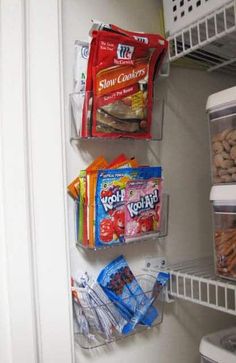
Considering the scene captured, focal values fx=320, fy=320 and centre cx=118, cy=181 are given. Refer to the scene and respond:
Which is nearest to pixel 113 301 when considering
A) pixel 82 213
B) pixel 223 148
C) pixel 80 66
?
pixel 82 213

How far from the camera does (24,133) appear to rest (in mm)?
708

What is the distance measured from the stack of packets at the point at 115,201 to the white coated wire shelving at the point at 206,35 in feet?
1.15

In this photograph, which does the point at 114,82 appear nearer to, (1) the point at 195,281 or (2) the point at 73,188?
(2) the point at 73,188

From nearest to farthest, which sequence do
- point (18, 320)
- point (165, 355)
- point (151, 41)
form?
1. point (18, 320)
2. point (151, 41)
3. point (165, 355)

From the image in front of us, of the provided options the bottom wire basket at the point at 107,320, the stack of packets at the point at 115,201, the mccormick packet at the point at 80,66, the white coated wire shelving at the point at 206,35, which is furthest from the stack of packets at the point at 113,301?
the white coated wire shelving at the point at 206,35

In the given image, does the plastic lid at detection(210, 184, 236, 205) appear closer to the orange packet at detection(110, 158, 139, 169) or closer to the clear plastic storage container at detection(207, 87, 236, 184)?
the clear plastic storage container at detection(207, 87, 236, 184)

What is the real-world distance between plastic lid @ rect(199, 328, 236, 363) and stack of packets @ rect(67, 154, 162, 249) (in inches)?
12.0

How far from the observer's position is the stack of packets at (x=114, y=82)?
0.75 meters

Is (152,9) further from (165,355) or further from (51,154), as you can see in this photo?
(165,355)

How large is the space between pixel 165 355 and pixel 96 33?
90 cm

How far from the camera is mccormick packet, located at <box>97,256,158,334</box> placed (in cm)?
81

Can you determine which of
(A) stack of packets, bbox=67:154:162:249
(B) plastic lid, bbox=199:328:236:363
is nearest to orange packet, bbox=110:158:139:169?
(A) stack of packets, bbox=67:154:162:249

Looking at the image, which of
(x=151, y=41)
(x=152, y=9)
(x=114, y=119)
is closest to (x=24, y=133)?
(x=114, y=119)

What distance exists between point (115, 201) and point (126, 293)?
9.8 inches
